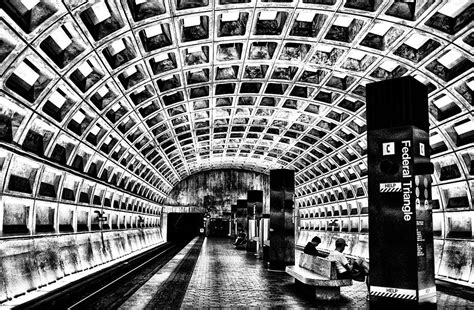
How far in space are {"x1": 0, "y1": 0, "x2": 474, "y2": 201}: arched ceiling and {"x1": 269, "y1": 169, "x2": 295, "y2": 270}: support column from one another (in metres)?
5.17

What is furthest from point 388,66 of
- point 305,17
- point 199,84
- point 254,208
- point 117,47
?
point 254,208

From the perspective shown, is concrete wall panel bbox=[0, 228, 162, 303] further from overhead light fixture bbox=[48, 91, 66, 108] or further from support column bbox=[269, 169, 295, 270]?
support column bbox=[269, 169, 295, 270]

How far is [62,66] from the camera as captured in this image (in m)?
13.4

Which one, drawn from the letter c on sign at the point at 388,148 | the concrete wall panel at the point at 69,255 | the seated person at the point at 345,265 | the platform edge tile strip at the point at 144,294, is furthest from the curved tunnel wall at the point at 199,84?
the seated person at the point at 345,265

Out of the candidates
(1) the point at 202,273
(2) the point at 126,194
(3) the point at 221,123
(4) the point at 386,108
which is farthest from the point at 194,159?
(4) the point at 386,108

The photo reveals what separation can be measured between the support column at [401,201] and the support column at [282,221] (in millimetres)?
9563

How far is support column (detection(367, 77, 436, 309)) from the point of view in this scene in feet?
25.1

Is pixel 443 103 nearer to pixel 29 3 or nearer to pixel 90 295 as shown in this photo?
pixel 90 295

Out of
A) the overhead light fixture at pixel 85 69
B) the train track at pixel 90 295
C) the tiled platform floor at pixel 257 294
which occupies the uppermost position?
the overhead light fixture at pixel 85 69

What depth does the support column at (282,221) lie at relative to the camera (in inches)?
693

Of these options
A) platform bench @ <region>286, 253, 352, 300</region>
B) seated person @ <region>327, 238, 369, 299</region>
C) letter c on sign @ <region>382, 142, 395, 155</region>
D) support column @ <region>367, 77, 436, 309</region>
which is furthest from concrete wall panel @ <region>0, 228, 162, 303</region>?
letter c on sign @ <region>382, 142, 395, 155</region>

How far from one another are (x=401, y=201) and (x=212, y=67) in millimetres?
12294

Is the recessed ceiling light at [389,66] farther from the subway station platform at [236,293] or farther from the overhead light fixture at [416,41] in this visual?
the subway station platform at [236,293]

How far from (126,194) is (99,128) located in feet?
37.5
